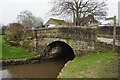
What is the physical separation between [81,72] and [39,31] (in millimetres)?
10988

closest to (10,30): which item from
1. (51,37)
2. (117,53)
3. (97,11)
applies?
(51,37)

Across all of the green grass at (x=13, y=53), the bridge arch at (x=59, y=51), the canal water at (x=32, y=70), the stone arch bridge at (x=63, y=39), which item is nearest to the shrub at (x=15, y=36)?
the stone arch bridge at (x=63, y=39)

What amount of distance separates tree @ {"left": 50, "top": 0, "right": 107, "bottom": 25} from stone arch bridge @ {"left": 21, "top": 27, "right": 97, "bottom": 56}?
18.7ft

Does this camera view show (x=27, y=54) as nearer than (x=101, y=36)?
No

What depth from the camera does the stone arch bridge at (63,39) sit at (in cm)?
1603

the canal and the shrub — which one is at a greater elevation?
the shrub

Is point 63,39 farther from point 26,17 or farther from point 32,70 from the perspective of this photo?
point 26,17

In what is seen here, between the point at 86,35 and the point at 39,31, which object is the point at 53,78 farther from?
the point at 39,31

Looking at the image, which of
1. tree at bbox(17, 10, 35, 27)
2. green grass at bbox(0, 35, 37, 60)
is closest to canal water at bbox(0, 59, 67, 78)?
green grass at bbox(0, 35, 37, 60)

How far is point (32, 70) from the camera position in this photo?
16125 millimetres

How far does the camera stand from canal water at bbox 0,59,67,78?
14.4 metres

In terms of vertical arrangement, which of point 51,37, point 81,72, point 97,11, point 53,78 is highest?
point 97,11

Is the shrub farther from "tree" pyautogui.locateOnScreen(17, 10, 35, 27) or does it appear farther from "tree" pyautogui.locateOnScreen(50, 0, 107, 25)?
"tree" pyautogui.locateOnScreen(17, 10, 35, 27)

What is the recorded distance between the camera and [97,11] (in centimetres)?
2833
